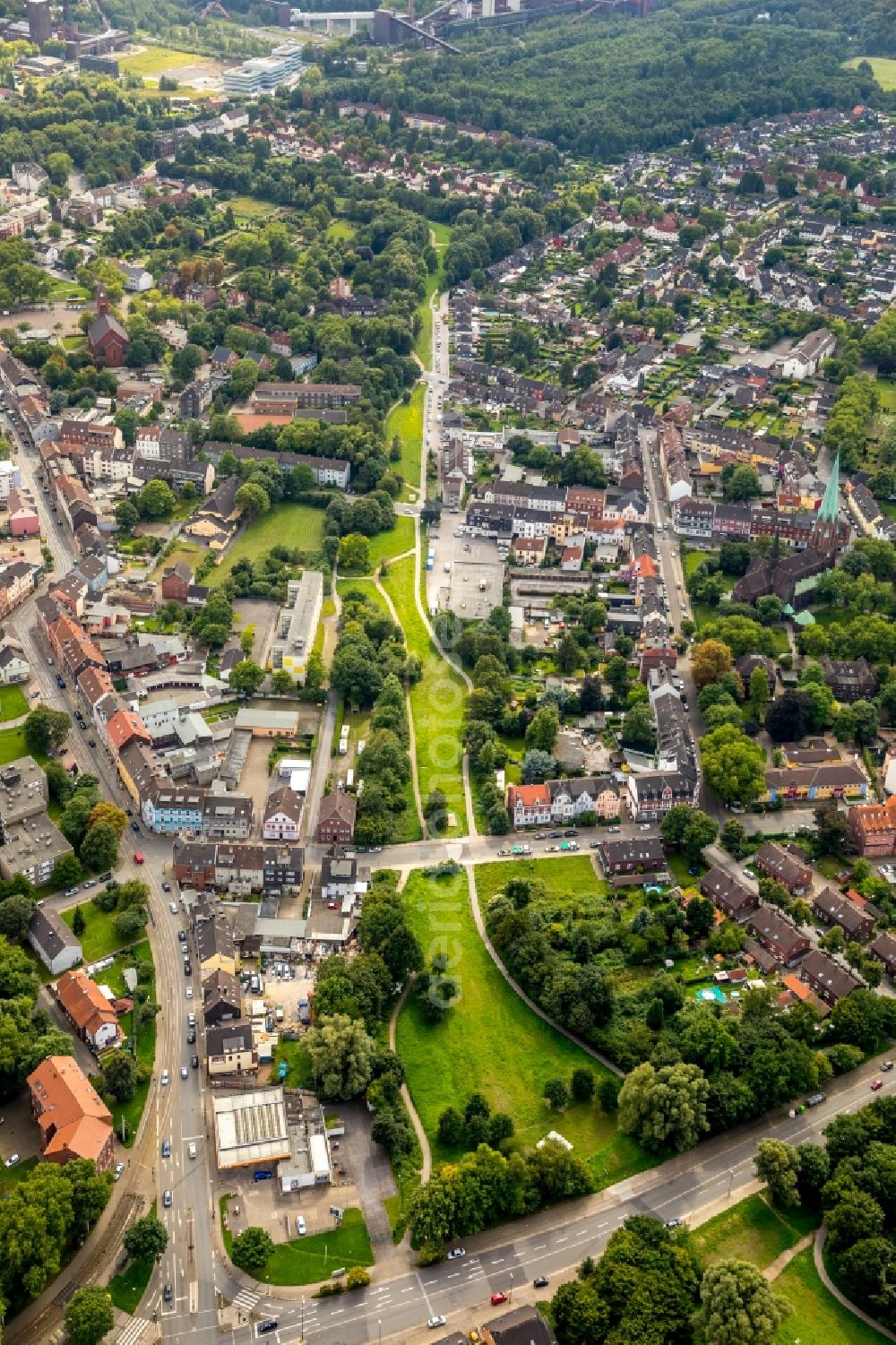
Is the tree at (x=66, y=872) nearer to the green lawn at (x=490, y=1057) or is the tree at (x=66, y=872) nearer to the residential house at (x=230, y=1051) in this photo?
the residential house at (x=230, y=1051)

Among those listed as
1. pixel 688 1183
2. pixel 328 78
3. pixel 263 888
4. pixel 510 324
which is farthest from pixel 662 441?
pixel 328 78

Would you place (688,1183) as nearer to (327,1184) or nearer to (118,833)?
(327,1184)

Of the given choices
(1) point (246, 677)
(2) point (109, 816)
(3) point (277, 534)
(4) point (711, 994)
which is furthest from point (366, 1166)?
(3) point (277, 534)

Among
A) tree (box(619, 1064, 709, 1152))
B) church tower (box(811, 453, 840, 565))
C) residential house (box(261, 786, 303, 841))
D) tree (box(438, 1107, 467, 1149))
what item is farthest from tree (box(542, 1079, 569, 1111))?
church tower (box(811, 453, 840, 565))

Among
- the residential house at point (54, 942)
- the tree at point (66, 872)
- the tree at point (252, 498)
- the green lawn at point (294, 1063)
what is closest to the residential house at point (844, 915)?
the green lawn at point (294, 1063)

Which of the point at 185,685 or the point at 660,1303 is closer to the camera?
the point at 660,1303
